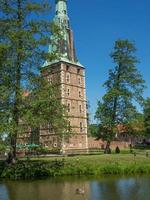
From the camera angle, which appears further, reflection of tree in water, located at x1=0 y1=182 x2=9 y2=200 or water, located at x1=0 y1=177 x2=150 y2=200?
reflection of tree in water, located at x1=0 y1=182 x2=9 y2=200

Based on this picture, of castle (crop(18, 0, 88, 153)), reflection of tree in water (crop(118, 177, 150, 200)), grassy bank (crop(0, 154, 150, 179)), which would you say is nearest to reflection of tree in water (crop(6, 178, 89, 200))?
reflection of tree in water (crop(118, 177, 150, 200))

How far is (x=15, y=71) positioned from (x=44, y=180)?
895 centimetres

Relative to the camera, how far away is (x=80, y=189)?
23203 mm

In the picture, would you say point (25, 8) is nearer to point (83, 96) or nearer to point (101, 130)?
point (101, 130)

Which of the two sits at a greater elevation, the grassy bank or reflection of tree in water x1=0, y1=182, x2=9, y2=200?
the grassy bank

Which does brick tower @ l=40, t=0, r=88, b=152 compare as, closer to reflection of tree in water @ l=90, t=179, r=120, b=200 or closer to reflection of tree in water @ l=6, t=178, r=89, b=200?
reflection of tree in water @ l=6, t=178, r=89, b=200

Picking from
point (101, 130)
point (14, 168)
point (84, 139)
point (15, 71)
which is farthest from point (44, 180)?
point (84, 139)

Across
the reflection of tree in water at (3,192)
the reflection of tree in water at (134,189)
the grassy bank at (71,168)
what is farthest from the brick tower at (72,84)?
the reflection of tree in water at (3,192)

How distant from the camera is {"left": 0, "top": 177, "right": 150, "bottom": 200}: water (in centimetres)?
2169

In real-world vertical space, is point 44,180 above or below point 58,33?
below

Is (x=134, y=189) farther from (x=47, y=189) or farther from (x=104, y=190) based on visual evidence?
(x=47, y=189)

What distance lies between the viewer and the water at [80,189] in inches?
854

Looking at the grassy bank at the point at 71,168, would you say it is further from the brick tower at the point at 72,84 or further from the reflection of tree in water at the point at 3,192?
the brick tower at the point at 72,84

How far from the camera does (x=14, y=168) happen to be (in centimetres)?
3306
